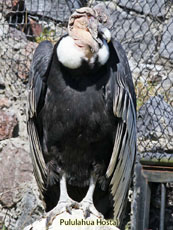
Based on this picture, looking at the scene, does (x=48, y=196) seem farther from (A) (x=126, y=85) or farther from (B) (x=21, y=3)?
(B) (x=21, y=3)

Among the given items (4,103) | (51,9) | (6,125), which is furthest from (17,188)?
(51,9)

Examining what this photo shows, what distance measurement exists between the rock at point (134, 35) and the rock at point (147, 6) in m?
0.08

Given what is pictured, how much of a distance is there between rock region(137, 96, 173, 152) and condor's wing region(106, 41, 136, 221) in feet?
4.11

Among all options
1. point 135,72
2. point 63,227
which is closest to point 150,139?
point 135,72

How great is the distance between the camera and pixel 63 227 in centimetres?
311

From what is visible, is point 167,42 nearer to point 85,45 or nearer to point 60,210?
point 85,45

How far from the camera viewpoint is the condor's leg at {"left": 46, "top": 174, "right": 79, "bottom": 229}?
328 centimetres

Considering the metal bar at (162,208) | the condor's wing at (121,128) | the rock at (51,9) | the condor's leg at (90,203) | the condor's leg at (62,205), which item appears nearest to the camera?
the condor's leg at (62,205)

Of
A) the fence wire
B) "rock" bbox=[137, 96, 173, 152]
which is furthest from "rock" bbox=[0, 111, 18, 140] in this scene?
"rock" bbox=[137, 96, 173, 152]

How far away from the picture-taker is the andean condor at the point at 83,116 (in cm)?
348

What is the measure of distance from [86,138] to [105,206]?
60 centimetres

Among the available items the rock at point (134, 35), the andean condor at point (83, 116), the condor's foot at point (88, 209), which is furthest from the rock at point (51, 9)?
the condor's foot at point (88, 209)

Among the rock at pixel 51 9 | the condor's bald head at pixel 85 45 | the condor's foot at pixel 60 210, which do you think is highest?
the condor's bald head at pixel 85 45

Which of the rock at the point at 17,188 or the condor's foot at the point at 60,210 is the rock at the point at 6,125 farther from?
the condor's foot at the point at 60,210
